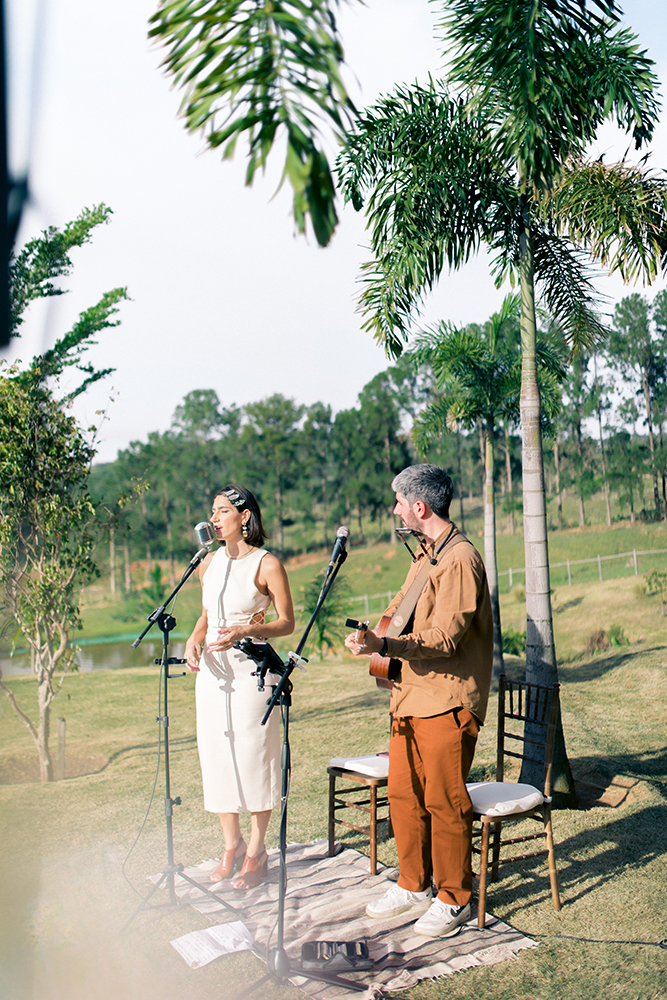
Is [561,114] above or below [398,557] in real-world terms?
above

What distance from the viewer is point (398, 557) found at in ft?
111

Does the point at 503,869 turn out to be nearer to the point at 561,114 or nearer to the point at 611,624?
the point at 561,114

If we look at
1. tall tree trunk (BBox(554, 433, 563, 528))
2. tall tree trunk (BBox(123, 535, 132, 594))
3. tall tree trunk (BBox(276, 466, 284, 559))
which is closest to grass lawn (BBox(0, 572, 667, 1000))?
tall tree trunk (BBox(554, 433, 563, 528))

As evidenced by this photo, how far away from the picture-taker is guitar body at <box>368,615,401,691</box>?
329 cm

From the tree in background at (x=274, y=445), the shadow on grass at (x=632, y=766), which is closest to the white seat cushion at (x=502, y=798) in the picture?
the shadow on grass at (x=632, y=766)

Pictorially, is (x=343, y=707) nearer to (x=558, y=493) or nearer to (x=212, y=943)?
(x=212, y=943)

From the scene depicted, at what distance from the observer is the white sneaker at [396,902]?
11.3 ft

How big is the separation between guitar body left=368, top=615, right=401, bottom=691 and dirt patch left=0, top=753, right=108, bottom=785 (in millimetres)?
5139

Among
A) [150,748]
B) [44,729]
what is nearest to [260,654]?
[44,729]

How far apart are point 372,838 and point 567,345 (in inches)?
188

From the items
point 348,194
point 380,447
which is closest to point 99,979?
point 348,194

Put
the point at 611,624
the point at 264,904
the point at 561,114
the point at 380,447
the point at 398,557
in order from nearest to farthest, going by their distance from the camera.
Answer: the point at 264,904 < the point at 561,114 < the point at 611,624 < the point at 398,557 < the point at 380,447

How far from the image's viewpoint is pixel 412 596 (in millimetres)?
3410

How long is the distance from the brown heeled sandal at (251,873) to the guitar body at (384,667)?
1.03 m
